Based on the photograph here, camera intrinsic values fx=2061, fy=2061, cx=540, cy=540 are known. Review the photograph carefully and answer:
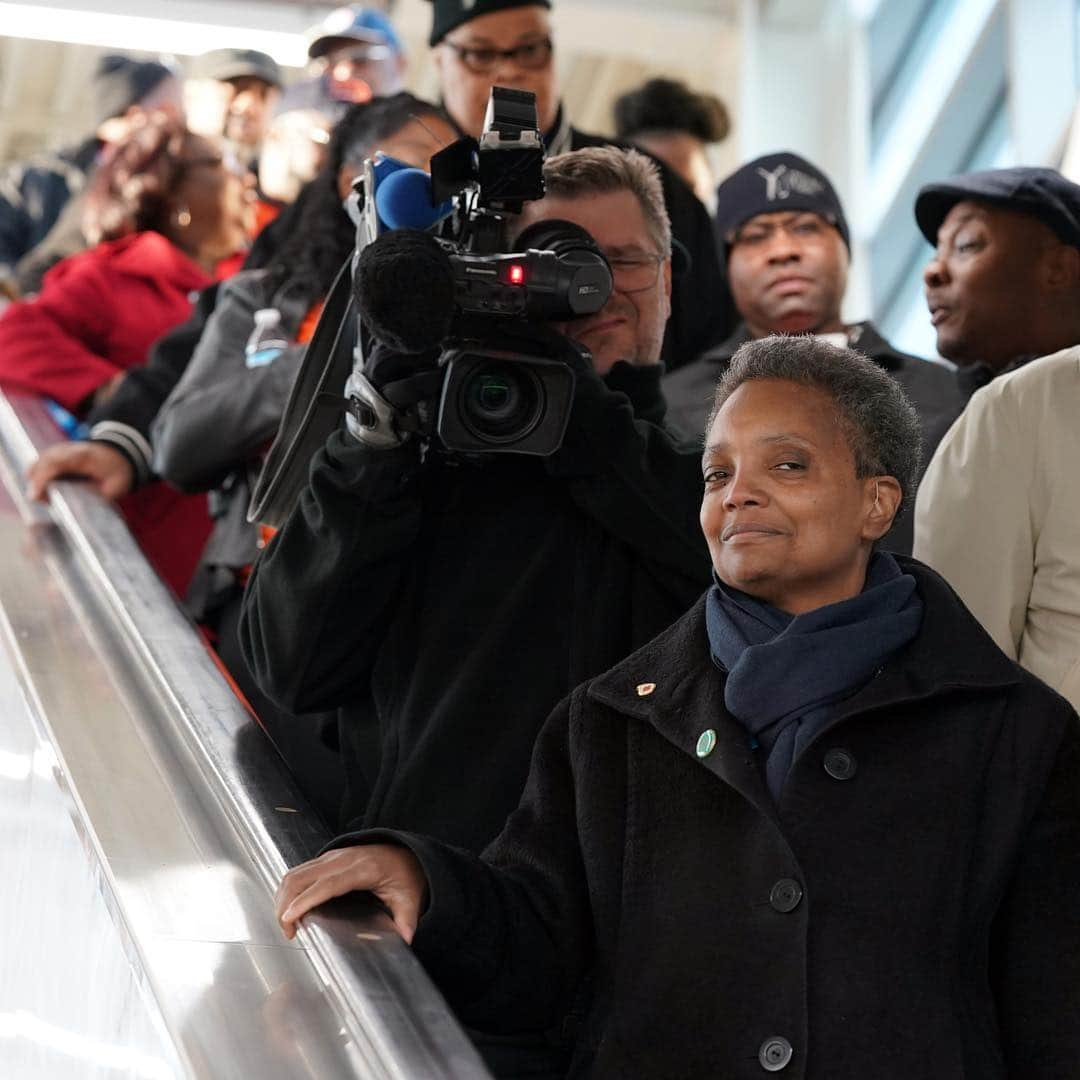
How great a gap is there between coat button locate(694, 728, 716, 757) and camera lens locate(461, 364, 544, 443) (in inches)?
23.3

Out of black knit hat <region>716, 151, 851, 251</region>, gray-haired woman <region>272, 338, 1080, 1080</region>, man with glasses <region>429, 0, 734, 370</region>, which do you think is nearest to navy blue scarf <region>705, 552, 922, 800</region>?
gray-haired woman <region>272, 338, 1080, 1080</region>

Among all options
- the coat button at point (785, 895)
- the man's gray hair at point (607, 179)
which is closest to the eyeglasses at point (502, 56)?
the man's gray hair at point (607, 179)

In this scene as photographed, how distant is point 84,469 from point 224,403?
60 cm

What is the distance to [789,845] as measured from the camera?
2.21 m

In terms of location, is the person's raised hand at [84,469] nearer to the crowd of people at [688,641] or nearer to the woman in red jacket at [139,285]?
the crowd of people at [688,641]

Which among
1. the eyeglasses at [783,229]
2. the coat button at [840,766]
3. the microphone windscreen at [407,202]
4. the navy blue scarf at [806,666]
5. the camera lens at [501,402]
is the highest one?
the microphone windscreen at [407,202]

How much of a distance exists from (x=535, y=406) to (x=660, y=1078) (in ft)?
3.06

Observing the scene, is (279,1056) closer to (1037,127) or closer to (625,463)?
(625,463)

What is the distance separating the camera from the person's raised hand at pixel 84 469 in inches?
162

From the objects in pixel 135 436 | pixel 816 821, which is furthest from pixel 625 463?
pixel 135 436

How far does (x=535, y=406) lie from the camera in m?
2.73

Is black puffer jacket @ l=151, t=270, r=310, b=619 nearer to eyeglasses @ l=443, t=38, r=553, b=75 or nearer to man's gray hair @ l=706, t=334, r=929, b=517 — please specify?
eyeglasses @ l=443, t=38, r=553, b=75

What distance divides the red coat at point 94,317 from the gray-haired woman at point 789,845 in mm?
2688

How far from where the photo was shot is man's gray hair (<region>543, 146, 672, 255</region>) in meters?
3.04
